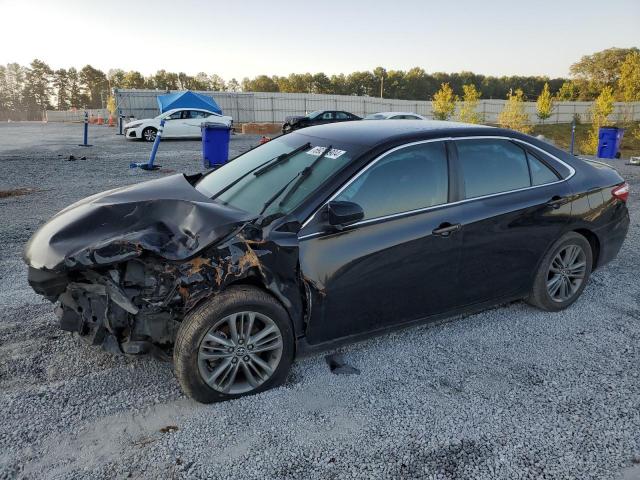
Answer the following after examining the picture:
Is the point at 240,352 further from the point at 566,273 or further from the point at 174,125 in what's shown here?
the point at 174,125

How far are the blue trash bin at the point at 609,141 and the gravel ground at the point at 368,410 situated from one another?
53.1 feet

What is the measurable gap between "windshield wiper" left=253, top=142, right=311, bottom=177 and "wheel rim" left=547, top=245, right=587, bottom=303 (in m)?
2.36

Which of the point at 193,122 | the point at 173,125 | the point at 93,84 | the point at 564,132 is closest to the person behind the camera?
the point at 173,125

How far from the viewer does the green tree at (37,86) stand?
99562mm

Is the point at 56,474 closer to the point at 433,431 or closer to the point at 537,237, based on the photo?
the point at 433,431

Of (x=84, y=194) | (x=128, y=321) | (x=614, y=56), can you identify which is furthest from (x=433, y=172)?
(x=614, y=56)

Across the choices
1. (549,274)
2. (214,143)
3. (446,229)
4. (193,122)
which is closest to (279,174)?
(446,229)

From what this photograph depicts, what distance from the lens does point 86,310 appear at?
2.99 m

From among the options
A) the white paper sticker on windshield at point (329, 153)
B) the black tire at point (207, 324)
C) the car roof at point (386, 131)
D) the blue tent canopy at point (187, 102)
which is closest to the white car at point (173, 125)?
the blue tent canopy at point (187, 102)

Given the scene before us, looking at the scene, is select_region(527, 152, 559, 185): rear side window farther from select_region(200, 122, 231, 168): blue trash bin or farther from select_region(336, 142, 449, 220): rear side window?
select_region(200, 122, 231, 168): blue trash bin

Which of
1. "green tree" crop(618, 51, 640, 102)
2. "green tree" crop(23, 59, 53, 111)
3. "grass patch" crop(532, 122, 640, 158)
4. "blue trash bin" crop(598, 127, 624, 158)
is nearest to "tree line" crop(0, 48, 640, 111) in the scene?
"green tree" crop(23, 59, 53, 111)

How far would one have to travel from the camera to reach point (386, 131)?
12.1 ft

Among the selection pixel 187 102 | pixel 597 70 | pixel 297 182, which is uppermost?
pixel 597 70

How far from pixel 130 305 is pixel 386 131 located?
219 centimetres
